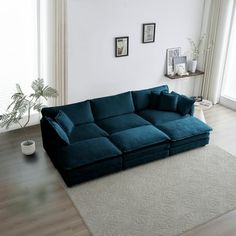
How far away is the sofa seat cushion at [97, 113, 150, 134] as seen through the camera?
5743 mm

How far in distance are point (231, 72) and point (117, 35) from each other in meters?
2.83

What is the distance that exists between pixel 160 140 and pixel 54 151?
5.41 feet

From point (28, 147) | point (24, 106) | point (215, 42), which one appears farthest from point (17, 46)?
point (215, 42)

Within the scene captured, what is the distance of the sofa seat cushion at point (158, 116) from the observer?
6.04 meters

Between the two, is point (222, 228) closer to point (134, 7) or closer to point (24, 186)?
point (24, 186)

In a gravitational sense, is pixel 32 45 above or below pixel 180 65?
above

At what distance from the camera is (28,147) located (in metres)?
5.56

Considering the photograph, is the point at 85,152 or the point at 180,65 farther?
the point at 180,65

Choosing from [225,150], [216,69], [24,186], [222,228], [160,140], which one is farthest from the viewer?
[216,69]

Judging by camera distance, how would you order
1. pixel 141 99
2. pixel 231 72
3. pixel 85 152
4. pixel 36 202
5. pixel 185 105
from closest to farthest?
pixel 36 202
pixel 85 152
pixel 185 105
pixel 141 99
pixel 231 72

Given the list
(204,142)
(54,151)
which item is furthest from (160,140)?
(54,151)

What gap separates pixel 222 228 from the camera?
4219 mm

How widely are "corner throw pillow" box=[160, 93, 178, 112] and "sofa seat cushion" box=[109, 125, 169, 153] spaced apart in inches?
32.3

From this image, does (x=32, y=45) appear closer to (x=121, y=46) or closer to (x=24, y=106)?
(x=24, y=106)
